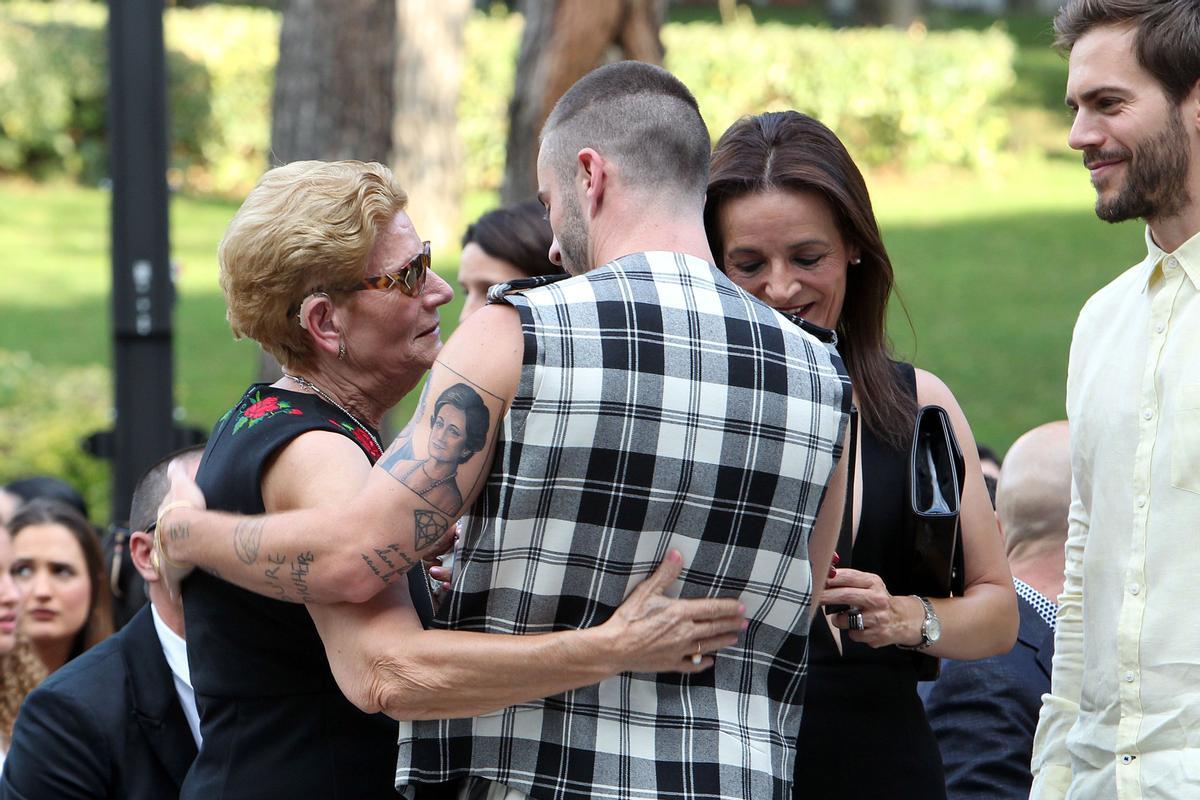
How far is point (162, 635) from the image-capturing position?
3.42 metres

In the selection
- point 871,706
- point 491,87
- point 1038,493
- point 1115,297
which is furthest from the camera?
point 491,87

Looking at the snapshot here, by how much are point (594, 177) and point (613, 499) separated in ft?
1.83

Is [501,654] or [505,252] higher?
[505,252]

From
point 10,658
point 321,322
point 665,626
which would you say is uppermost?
point 321,322

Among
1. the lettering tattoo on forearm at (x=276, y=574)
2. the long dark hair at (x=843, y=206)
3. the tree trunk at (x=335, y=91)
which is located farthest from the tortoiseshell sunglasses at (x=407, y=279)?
the tree trunk at (x=335, y=91)

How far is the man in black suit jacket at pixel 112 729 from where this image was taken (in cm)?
326

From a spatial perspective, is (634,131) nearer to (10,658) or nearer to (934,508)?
(934,508)

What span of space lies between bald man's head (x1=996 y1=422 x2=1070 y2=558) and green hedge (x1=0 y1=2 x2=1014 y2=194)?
15.7 meters

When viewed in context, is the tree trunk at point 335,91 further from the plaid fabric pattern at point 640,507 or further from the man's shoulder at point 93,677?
the plaid fabric pattern at point 640,507

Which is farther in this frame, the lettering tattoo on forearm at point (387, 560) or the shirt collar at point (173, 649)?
the shirt collar at point (173, 649)

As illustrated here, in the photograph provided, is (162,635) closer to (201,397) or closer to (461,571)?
(461,571)

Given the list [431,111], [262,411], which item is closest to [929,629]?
[262,411]

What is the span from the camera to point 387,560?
2273 mm

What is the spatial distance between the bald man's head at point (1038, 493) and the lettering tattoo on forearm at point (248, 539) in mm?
2362
